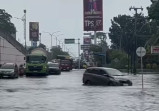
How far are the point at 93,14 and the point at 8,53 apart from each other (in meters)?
18.3

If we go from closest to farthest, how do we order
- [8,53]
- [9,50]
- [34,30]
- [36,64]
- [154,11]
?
[36,64]
[154,11]
[8,53]
[9,50]
[34,30]

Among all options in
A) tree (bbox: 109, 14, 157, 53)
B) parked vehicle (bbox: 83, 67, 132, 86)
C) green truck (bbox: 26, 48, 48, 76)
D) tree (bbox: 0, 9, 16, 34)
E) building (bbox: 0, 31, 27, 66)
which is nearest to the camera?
parked vehicle (bbox: 83, 67, 132, 86)

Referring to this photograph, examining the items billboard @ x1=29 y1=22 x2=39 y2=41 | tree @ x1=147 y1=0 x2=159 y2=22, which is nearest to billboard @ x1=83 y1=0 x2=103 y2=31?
billboard @ x1=29 y1=22 x2=39 y2=41

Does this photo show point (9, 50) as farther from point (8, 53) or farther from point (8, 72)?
point (8, 72)

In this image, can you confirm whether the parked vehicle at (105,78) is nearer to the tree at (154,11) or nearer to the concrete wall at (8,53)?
the tree at (154,11)

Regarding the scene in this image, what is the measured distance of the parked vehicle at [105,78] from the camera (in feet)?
122

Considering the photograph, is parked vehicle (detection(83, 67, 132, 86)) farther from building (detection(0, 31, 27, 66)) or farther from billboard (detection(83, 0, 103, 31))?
billboard (detection(83, 0, 103, 31))

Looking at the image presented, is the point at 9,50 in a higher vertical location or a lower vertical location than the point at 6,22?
lower

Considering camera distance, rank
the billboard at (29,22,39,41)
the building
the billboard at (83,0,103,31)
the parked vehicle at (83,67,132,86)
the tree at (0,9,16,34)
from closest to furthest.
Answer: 1. the parked vehicle at (83,67,132,86)
2. the building
3. the billboard at (83,0,103,31)
4. the billboard at (29,22,39,41)
5. the tree at (0,9,16,34)

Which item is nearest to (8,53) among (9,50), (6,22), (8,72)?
(9,50)

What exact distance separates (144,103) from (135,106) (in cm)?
150

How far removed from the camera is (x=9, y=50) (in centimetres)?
8444

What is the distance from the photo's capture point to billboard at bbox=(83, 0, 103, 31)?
92.2 m

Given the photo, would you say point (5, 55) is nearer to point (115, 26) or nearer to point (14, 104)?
point (14, 104)
